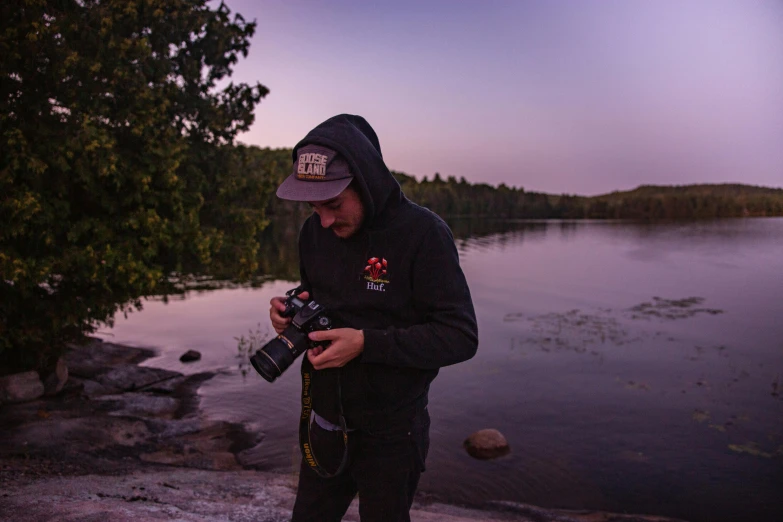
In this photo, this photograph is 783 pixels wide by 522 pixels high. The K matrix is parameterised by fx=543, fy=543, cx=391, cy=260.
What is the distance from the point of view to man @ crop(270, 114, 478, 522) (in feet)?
8.26

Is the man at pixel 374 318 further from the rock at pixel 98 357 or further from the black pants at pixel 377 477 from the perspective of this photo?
the rock at pixel 98 357

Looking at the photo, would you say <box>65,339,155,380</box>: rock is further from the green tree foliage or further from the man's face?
the man's face

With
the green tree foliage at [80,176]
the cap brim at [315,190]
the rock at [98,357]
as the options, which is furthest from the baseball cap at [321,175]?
the rock at [98,357]

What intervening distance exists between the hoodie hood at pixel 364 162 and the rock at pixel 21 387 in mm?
11127

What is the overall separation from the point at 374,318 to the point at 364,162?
0.76m

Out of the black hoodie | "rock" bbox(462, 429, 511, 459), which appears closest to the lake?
"rock" bbox(462, 429, 511, 459)

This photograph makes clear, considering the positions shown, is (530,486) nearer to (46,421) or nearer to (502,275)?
(46,421)

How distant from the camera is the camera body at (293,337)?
268 cm

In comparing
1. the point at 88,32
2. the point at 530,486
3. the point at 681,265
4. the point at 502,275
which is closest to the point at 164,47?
the point at 88,32

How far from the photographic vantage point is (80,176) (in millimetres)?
10453

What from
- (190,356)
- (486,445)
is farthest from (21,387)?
(486,445)

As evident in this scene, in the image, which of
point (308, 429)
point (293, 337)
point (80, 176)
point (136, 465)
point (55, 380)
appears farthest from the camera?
point (55, 380)

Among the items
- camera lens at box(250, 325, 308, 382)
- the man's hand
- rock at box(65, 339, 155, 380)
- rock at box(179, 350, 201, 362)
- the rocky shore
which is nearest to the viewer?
the man's hand

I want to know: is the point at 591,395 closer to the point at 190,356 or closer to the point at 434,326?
the point at 190,356
